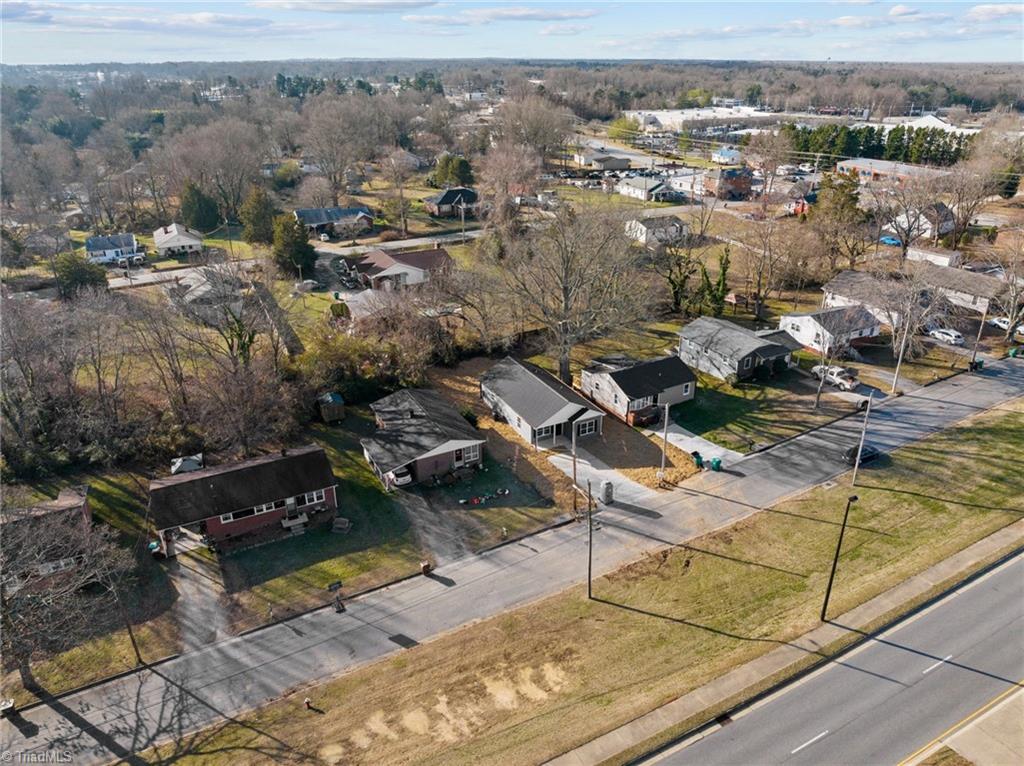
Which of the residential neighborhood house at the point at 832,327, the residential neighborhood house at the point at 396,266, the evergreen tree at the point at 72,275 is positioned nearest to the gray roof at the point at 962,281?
the residential neighborhood house at the point at 832,327

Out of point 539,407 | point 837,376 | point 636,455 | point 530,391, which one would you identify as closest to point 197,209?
point 530,391

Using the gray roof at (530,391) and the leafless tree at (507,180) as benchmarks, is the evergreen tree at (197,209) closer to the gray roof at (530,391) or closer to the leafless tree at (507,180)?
the leafless tree at (507,180)

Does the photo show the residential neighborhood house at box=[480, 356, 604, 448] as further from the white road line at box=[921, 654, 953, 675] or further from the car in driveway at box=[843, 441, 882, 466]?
the white road line at box=[921, 654, 953, 675]

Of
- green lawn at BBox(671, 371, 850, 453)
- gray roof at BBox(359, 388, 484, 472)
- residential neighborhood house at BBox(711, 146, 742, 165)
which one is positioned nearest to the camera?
gray roof at BBox(359, 388, 484, 472)

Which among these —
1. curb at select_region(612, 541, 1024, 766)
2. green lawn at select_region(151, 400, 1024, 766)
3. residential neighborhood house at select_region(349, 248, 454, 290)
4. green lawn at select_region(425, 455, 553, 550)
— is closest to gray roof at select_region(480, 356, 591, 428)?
green lawn at select_region(425, 455, 553, 550)

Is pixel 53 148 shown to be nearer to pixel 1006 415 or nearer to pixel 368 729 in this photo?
pixel 368 729
